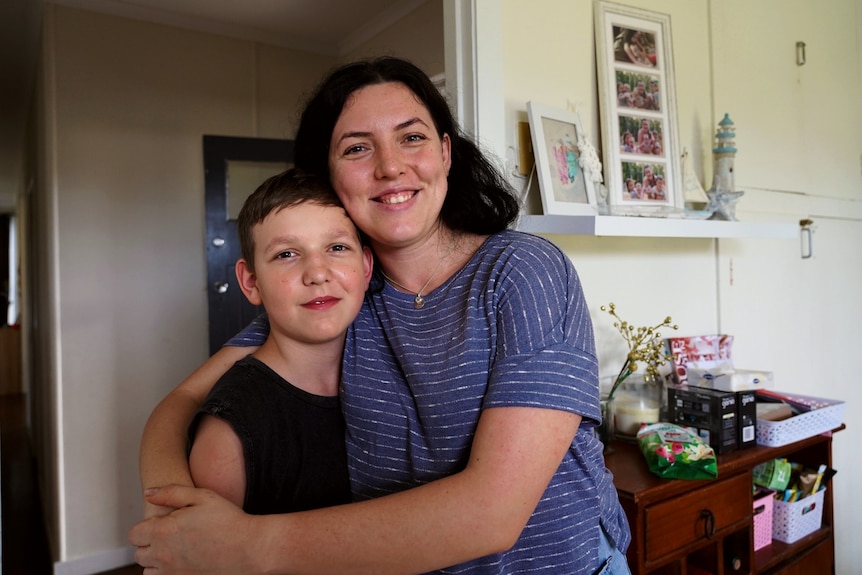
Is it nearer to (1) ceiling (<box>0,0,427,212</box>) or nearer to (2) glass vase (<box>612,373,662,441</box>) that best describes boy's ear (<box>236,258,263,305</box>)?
(2) glass vase (<box>612,373,662,441</box>)

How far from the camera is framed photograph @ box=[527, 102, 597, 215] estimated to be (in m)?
1.71

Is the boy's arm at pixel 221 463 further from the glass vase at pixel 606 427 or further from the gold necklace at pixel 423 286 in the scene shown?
the glass vase at pixel 606 427

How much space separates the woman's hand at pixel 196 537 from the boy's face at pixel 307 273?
0.32m

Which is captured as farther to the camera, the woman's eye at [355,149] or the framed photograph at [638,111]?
the framed photograph at [638,111]

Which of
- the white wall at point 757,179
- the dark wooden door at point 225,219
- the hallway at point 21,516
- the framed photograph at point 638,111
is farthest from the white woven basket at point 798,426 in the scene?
the hallway at point 21,516

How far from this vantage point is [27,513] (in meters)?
3.81

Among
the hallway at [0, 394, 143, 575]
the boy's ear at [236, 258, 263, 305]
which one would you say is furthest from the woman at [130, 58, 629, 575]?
the hallway at [0, 394, 143, 575]

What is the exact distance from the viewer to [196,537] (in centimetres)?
77

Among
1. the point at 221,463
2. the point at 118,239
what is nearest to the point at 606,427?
the point at 221,463

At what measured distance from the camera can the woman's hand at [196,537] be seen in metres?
0.76

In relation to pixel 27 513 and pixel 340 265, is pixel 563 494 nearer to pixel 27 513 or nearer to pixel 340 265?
pixel 340 265

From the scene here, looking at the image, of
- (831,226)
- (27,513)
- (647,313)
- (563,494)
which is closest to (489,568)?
(563,494)

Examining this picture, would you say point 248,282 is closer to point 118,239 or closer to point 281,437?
point 281,437

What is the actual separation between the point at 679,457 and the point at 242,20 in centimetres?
321
